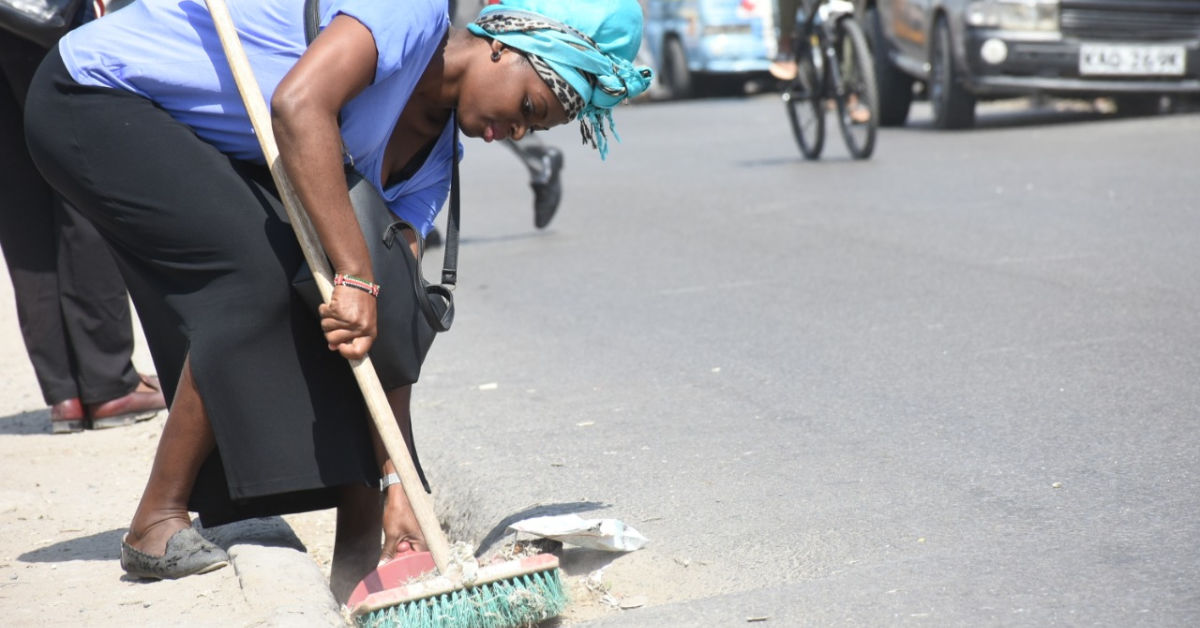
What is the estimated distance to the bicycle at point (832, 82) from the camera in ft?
33.7

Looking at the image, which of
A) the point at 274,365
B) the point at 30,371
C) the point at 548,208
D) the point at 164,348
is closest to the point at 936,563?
the point at 274,365

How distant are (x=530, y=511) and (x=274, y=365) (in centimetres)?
73

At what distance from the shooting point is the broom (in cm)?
286

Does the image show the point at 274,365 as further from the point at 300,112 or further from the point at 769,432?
the point at 769,432

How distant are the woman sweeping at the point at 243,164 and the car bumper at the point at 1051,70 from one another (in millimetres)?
9131

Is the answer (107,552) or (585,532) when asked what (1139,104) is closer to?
(585,532)

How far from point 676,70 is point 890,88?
6.47 m

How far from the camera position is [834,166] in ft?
33.8

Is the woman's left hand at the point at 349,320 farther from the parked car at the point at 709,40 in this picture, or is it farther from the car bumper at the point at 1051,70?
the parked car at the point at 709,40

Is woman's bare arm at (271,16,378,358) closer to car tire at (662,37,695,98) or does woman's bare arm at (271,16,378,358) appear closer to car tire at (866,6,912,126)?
car tire at (866,6,912,126)

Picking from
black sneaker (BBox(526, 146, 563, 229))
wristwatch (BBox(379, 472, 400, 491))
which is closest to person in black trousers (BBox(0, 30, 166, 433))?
wristwatch (BBox(379, 472, 400, 491))

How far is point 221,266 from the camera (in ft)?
10.2

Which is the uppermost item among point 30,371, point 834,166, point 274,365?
point 274,365

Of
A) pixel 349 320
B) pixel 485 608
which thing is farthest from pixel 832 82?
pixel 485 608
